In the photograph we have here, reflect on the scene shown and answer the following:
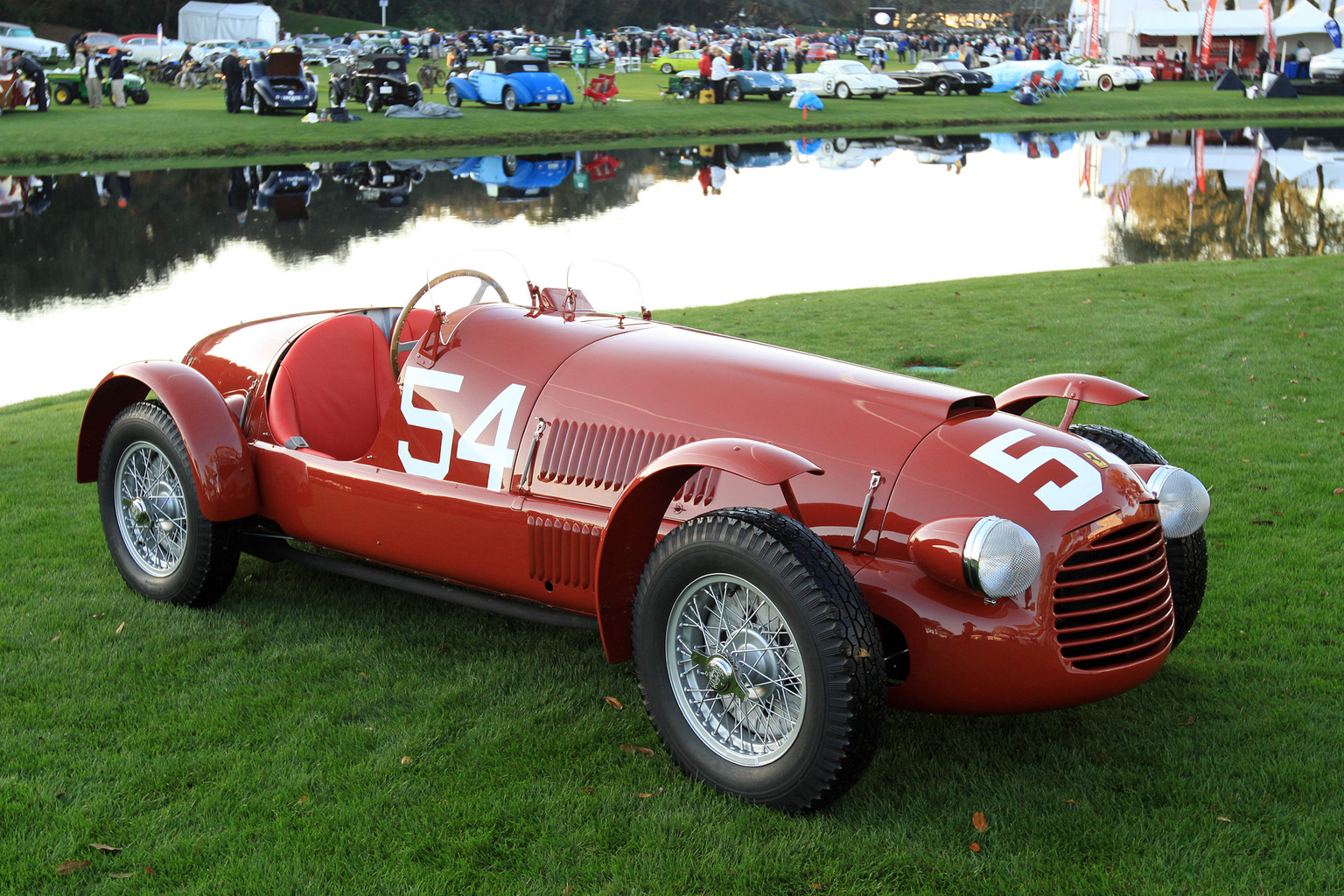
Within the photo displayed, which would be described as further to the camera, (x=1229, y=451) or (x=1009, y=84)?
(x=1009, y=84)

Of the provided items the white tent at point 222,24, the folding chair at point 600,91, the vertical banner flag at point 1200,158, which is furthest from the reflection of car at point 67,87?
the white tent at point 222,24

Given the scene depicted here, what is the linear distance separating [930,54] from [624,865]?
257ft

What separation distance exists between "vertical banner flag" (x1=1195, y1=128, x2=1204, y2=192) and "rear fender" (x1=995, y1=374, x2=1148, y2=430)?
1824 cm

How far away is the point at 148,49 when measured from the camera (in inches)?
2058

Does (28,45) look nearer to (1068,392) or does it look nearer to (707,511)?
(707,511)

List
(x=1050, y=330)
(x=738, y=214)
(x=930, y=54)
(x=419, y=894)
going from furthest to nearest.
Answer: (x=930, y=54), (x=738, y=214), (x=1050, y=330), (x=419, y=894)

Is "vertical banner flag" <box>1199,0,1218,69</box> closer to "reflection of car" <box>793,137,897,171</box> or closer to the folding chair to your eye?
"reflection of car" <box>793,137,897,171</box>

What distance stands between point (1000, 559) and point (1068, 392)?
1.41 m

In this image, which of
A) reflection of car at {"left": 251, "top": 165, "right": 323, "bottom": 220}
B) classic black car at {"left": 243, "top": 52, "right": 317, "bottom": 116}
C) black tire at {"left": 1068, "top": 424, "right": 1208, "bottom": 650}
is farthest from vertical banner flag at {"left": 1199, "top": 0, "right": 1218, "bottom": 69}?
black tire at {"left": 1068, "top": 424, "right": 1208, "bottom": 650}

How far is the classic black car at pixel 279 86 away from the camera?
30.1 m

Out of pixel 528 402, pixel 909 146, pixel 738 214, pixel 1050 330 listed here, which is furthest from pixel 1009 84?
pixel 528 402

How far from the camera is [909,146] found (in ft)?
95.8

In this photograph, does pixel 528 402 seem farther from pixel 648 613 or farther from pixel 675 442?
pixel 648 613

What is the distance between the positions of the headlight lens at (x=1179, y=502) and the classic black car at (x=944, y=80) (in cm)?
4310
